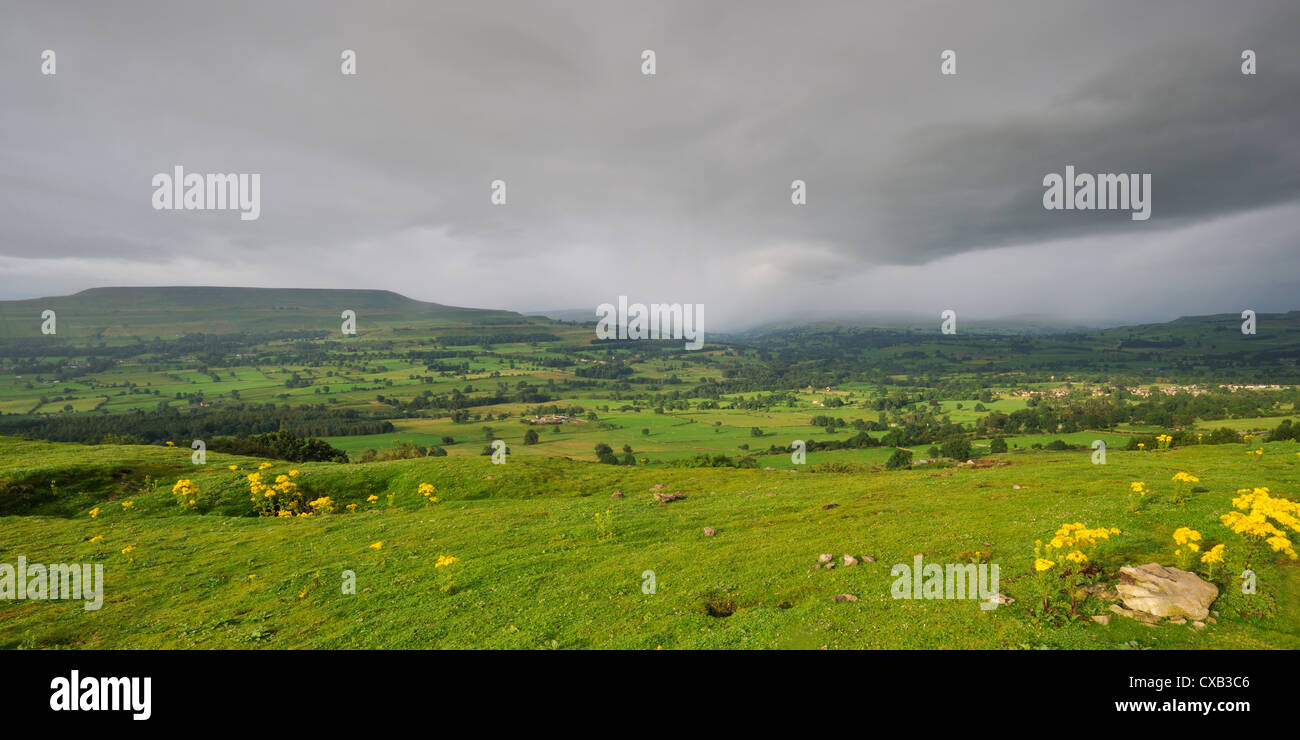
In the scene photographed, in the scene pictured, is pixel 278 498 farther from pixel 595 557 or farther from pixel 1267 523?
pixel 1267 523

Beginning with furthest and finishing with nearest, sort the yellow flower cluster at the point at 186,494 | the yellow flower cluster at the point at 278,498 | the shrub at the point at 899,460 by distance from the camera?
the shrub at the point at 899,460 < the yellow flower cluster at the point at 278,498 < the yellow flower cluster at the point at 186,494

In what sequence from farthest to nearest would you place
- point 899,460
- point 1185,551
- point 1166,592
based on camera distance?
1. point 899,460
2. point 1185,551
3. point 1166,592

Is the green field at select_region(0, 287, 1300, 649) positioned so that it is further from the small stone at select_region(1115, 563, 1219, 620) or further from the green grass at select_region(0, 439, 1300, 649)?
the small stone at select_region(1115, 563, 1219, 620)

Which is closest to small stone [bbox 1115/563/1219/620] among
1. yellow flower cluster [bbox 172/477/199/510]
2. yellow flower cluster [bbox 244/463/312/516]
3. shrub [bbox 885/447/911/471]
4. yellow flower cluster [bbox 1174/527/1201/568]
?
yellow flower cluster [bbox 1174/527/1201/568]

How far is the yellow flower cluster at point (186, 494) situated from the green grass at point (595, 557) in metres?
1.18

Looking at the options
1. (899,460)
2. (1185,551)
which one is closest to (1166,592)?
(1185,551)

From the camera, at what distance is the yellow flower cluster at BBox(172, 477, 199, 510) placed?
1377 inches

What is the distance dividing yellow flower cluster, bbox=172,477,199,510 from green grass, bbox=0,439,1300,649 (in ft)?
3.88

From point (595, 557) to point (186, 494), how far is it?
34.4 meters

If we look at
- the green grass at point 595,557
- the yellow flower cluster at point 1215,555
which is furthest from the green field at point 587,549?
the yellow flower cluster at point 1215,555

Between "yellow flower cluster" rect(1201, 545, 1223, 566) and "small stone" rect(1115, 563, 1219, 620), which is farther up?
"yellow flower cluster" rect(1201, 545, 1223, 566)

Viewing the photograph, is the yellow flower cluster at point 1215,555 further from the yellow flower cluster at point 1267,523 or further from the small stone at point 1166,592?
the small stone at point 1166,592

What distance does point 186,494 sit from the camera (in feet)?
116

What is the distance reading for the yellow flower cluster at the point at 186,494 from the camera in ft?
115
